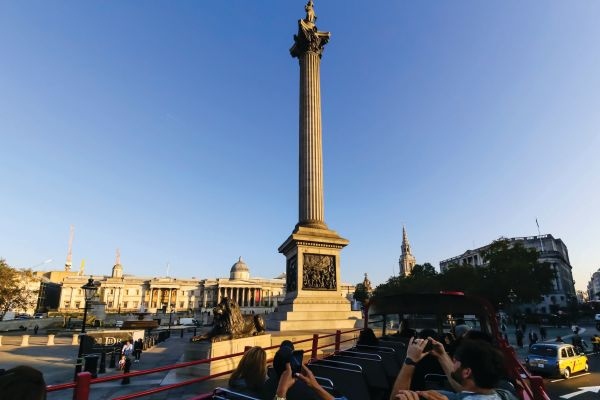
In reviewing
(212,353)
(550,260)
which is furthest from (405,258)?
(212,353)

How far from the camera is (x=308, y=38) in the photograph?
26953mm

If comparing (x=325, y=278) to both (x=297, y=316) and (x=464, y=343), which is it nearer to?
(x=297, y=316)

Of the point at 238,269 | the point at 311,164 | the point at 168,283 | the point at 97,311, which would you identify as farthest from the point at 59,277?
the point at 311,164

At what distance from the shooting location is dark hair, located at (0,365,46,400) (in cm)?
201

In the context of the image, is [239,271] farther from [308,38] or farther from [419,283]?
[308,38]

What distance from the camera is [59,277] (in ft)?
423

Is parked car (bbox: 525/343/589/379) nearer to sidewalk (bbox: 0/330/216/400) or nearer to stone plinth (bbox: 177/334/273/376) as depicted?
stone plinth (bbox: 177/334/273/376)

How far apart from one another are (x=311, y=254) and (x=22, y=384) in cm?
1905

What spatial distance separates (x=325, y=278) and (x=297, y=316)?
9.71ft

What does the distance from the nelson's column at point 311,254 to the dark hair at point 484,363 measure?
17.0 meters

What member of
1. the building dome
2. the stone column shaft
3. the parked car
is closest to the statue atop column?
the stone column shaft

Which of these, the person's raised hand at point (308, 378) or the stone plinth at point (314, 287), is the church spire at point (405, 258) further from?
the person's raised hand at point (308, 378)

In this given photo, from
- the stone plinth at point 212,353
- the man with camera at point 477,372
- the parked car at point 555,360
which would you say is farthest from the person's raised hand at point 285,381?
the parked car at point 555,360

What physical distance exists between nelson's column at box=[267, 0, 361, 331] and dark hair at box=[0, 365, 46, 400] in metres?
17.6
